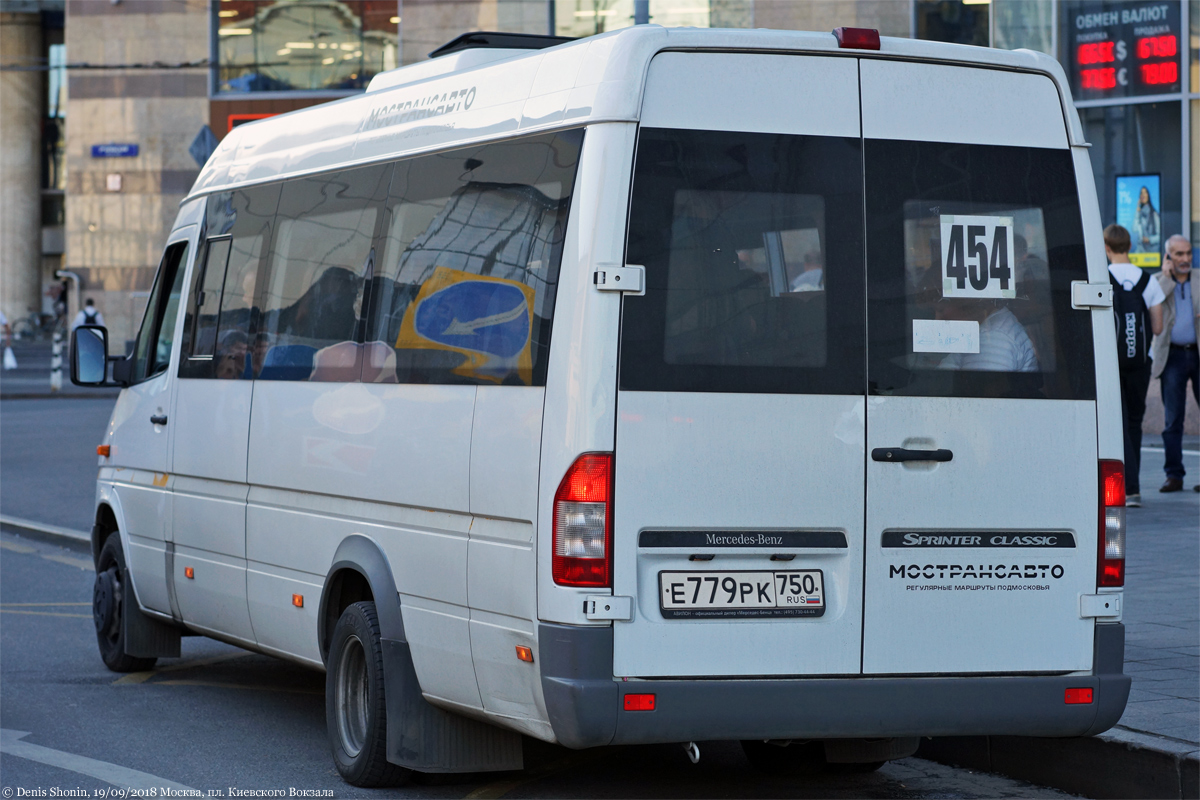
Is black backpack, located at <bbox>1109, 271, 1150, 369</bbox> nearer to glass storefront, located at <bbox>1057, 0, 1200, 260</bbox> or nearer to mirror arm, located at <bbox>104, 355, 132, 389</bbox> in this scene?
mirror arm, located at <bbox>104, 355, 132, 389</bbox>

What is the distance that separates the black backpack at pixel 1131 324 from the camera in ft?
37.7

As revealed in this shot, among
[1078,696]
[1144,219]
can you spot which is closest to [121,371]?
[1078,696]

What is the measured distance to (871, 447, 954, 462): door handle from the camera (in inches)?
194

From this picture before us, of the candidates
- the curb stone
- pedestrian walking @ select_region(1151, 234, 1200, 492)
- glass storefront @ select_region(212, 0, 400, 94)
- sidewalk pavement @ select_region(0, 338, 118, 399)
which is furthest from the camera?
glass storefront @ select_region(212, 0, 400, 94)

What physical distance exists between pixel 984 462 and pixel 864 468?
0.39 metres

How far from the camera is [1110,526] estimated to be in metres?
5.13

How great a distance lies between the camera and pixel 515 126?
5.24 metres

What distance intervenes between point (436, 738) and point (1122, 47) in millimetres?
15825

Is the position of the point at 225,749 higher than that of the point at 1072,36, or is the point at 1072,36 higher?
the point at 1072,36

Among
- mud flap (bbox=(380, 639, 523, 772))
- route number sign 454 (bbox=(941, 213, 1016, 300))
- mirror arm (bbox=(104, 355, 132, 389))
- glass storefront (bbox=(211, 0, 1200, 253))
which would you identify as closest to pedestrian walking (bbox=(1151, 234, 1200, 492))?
glass storefront (bbox=(211, 0, 1200, 253))

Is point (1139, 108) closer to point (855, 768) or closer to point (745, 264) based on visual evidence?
point (855, 768)

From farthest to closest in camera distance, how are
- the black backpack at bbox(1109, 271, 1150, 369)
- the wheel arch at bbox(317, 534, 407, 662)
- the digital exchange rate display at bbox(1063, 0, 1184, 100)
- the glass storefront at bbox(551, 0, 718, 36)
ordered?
the glass storefront at bbox(551, 0, 718, 36)
the digital exchange rate display at bbox(1063, 0, 1184, 100)
the black backpack at bbox(1109, 271, 1150, 369)
the wheel arch at bbox(317, 534, 407, 662)

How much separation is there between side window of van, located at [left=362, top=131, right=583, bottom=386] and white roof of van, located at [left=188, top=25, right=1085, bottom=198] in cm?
10

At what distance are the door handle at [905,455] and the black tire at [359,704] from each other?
1.85m
